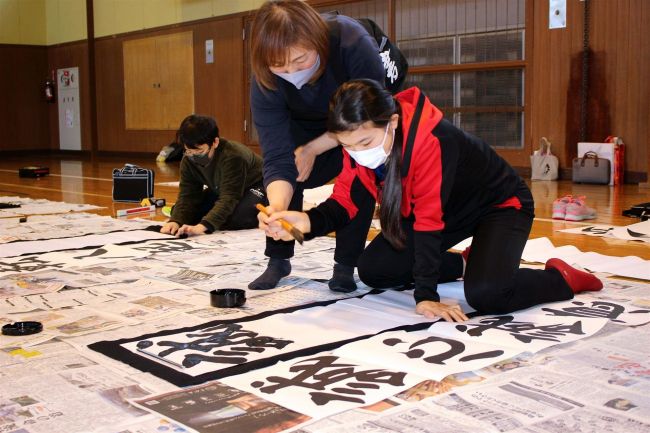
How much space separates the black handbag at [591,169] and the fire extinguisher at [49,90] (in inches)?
362

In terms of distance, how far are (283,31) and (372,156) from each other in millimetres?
374

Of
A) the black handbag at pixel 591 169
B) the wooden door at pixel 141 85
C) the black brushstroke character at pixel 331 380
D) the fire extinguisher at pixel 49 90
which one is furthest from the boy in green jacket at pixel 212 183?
the fire extinguisher at pixel 49 90

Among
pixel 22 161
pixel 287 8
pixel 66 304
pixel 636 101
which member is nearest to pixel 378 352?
pixel 287 8

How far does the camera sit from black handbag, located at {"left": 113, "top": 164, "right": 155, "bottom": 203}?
200 inches

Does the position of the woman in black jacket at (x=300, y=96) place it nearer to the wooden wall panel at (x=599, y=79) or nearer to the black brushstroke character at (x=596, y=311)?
the black brushstroke character at (x=596, y=311)

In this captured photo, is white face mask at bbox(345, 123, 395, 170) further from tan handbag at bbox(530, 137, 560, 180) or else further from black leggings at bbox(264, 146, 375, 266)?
tan handbag at bbox(530, 137, 560, 180)

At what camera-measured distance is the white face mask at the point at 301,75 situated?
2072mm

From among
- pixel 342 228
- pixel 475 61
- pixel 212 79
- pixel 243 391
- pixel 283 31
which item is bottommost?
pixel 243 391

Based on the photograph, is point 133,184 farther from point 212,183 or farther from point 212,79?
point 212,79

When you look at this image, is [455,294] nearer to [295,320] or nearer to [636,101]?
[295,320]

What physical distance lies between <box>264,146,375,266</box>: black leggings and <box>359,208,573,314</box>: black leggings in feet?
0.41

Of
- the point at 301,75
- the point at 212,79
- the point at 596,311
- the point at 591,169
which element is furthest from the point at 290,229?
the point at 212,79

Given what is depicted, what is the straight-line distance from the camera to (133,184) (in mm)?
5121

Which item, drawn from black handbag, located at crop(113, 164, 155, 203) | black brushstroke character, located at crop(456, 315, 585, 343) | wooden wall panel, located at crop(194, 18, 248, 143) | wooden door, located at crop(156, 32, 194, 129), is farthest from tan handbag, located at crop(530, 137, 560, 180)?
wooden door, located at crop(156, 32, 194, 129)
